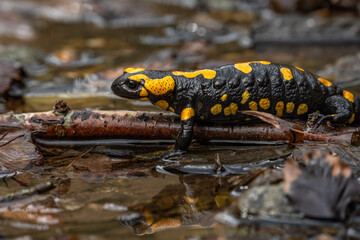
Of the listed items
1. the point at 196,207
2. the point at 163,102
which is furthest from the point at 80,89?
the point at 196,207

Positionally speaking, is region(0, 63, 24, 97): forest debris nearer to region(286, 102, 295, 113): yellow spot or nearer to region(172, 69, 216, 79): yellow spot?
region(172, 69, 216, 79): yellow spot

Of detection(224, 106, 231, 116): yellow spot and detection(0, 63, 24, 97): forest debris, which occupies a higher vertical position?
detection(0, 63, 24, 97): forest debris

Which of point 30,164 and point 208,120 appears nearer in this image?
point 30,164

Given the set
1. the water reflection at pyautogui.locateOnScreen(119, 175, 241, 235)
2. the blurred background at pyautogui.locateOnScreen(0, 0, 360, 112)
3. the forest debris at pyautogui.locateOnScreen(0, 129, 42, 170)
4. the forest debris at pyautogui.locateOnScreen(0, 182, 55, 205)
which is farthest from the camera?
the blurred background at pyautogui.locateOnScreen(0, 0, 360, 112)

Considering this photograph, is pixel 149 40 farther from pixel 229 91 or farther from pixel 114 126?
pixel 229 91

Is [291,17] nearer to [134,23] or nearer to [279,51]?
[279,51]

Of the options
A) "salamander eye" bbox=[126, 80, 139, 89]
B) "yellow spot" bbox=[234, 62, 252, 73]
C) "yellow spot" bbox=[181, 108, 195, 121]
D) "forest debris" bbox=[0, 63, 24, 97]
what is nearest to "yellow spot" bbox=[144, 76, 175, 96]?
"salamander eye" bbox=[126, 80, 139, 89]
